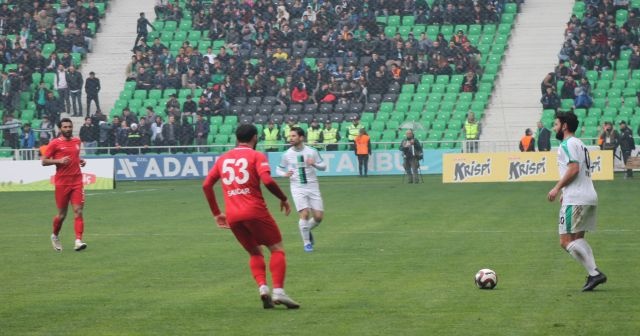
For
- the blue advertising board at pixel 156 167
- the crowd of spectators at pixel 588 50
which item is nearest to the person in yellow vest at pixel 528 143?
the crowd of spectators at pixel 588 50

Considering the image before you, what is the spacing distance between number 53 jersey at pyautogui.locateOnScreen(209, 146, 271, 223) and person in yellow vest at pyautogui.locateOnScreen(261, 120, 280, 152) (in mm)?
31291

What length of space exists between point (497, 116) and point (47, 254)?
29.1 m

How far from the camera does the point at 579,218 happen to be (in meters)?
12.3

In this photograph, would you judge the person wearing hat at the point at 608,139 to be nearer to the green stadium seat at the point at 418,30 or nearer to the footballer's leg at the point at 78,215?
the green stadium seat at the point at 418,30

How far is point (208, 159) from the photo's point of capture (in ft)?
139

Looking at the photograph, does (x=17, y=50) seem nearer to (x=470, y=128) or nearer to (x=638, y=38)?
(x=470, y=128)

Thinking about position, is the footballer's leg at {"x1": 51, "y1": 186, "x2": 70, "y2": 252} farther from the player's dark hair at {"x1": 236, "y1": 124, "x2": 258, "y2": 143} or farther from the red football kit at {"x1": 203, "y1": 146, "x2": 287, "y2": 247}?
the player's dark hair at {"x1": 236, "y1": 124, "x2": 258, "y2": 143}

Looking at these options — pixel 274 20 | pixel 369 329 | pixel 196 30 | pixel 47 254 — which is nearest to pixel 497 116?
pixel 274 20

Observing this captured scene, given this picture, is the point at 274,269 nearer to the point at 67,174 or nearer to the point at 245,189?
the point at 245,189

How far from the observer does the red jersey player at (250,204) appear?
36.9 ft

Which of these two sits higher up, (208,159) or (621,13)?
(621,13)

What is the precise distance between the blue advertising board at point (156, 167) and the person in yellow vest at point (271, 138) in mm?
2449

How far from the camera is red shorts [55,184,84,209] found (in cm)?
1870

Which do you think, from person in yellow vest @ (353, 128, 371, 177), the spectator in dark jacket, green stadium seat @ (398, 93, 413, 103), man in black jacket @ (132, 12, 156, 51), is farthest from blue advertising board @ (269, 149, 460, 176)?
man in black jacket @ (132, 12, 156, 51)
